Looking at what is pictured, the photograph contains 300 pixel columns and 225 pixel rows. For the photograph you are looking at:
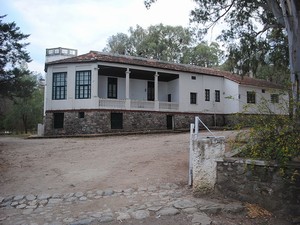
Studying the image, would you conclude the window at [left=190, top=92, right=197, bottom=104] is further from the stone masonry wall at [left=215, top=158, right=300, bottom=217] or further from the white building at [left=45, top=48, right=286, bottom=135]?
the stone masonry wall at [left=215, top=158, right=300, bottom=217]

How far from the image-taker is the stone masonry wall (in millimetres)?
5102

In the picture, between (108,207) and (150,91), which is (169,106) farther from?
(108,207)

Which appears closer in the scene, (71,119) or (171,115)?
(71,119)

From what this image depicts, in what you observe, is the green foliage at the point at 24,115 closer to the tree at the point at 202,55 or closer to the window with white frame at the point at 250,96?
the tree at the point at 202,55

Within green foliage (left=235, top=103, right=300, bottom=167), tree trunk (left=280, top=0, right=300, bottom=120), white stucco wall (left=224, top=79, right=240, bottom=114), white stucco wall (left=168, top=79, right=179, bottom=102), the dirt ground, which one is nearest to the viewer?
green foliage (left=235, top=103, right=300, bottom=167)

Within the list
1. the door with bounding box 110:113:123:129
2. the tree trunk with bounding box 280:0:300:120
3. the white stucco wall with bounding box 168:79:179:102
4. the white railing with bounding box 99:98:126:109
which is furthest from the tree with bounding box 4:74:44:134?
the tree trunk with bounding box 280:0:300:120

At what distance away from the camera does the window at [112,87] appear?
22188 millimetres

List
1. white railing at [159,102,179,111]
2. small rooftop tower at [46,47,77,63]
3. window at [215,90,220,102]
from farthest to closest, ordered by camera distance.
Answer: window at [215,90,220,102] → small rooftop tower at [46,47,77,63] → white railing at [159,102,179,111]

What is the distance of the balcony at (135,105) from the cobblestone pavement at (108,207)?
44.3 ft

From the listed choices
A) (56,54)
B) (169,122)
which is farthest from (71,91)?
(169,122)

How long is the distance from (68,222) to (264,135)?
4.06 meters

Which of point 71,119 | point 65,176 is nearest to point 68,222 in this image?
point 65,176

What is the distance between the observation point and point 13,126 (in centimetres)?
3459

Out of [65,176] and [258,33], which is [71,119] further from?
[258,33]
